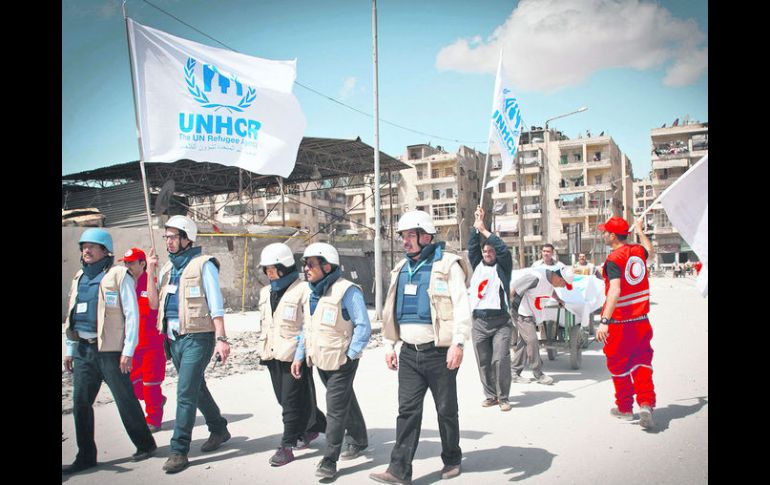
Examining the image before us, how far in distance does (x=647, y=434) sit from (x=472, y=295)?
227cm

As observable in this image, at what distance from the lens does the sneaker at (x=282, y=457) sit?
4.34 metres

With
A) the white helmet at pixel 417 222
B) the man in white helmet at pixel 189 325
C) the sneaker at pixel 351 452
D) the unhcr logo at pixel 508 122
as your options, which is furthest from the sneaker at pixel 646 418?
the unhcr logo at pixel 508 122

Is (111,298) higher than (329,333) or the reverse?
higher

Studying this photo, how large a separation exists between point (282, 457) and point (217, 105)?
3.87m

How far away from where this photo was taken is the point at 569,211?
207 ft

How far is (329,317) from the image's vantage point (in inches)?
170

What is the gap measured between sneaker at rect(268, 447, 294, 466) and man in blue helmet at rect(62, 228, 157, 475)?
1.10 metres

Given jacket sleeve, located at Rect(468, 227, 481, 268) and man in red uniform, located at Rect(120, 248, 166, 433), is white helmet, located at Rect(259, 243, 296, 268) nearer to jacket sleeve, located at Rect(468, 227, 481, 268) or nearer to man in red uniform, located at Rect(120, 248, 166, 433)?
man in red uniform, located at Rect(120, 248, 166, 433)

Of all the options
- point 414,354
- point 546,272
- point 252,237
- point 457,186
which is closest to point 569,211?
point 457,186

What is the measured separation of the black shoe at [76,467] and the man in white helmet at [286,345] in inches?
56.8

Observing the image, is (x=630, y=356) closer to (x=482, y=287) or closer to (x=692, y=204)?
(x=692, y=204)

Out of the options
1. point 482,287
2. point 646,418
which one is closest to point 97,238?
point 482,287

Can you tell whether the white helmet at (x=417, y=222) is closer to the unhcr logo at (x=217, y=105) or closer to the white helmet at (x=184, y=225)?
the white helmet at (x=184, y=225)

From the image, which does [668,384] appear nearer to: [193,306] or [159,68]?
[193,306]
